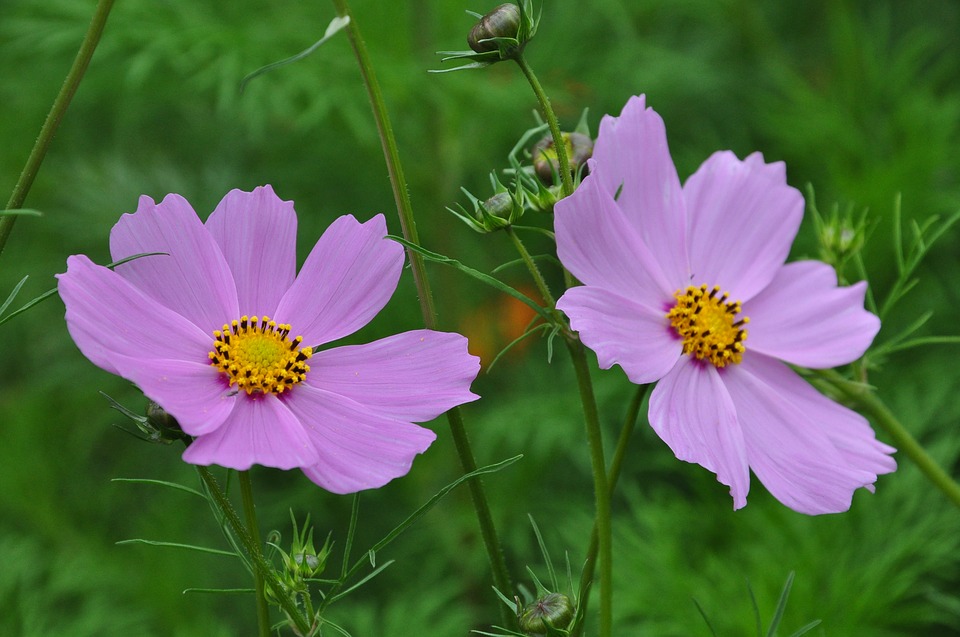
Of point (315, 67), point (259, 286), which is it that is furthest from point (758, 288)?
point (315, 67)

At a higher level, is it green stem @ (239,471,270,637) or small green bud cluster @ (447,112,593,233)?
small green bud cluster @ (447,112,593,233)

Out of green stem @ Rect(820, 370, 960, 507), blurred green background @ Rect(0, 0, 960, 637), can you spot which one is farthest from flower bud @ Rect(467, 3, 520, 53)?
blurred green background @ Rect(0, 0, 960, 637)

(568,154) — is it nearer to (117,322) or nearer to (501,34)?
(501,34)

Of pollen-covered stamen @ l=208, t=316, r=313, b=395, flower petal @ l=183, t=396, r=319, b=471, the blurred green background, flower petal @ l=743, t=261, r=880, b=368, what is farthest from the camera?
the blurred green background

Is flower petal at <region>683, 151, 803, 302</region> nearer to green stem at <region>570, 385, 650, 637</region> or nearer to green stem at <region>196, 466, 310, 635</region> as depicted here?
green stem at <region>570, 385, 650, 637</region>

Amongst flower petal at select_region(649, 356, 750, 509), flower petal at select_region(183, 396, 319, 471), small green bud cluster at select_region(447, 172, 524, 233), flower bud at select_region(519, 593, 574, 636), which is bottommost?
flower bud at select_region(519, 593, 574, 636)

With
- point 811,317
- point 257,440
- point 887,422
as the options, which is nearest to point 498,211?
point 257,440
